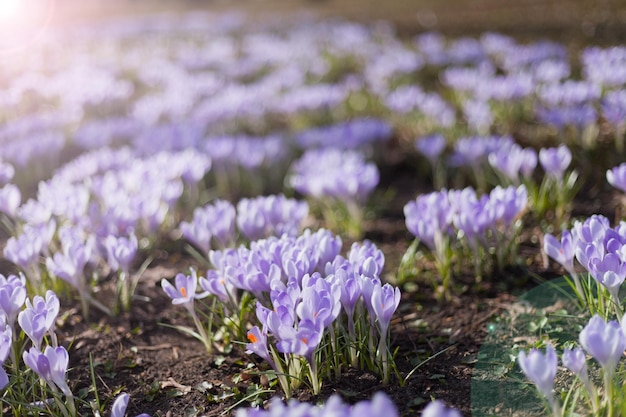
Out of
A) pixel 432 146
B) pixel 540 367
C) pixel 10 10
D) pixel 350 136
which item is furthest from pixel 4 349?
pixel 10 10

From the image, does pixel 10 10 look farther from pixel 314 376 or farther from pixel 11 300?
pixel 314 376

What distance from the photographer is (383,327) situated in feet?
6.14

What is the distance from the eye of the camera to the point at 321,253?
7.23ft

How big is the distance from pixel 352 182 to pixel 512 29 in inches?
243

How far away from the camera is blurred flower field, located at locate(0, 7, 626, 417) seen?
1.88 metres

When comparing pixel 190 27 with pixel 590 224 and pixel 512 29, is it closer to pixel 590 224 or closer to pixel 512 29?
pixel 512 29

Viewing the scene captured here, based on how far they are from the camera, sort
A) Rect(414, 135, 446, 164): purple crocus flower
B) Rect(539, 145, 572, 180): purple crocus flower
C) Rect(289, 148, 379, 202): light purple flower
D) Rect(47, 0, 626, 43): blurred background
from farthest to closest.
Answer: Rect(47, 0, 626, 43): blurred background
Rect(414, 135, 446, 164): purple crocus flower
Rect(289, 148, 379, 202): light purple flower
Rect(539, 145, 572, 180): purple crocus flower

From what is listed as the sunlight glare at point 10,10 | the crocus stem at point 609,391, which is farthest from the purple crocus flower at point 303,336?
the sunlight glare at point 10,10

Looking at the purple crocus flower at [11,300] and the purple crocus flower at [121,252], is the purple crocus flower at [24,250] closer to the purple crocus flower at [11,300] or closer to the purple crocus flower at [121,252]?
the purple crocus flower at [121,252]

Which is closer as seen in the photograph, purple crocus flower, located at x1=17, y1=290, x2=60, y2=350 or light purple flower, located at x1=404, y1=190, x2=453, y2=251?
purple crocus flower, located at x1=17, y1=290, x2=60, y2=350

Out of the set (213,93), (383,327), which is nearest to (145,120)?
(213,93)

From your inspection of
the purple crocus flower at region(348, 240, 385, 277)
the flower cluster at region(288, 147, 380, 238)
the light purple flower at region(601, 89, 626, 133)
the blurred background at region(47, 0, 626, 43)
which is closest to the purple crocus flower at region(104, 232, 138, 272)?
the purple crocus flower at region(348, 240, 385, 277)

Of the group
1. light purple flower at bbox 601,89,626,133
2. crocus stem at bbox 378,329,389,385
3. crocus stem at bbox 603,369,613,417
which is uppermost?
light purple flower at bbox 601,89,626,133

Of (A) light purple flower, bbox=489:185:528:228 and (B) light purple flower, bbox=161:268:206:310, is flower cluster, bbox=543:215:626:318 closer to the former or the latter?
(A) light purple flower, bbox=489:185:528:228
